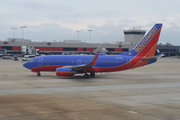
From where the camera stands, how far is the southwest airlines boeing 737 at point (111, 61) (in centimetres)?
3634

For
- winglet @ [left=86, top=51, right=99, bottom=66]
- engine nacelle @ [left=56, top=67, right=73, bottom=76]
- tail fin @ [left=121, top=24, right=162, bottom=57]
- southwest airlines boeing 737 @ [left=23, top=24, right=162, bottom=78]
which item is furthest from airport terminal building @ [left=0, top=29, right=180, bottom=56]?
engine nacelle @ [left=56, top=67, right=73, bottom=76]

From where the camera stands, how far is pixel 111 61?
36969 millimetres

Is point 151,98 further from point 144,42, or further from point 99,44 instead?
point 99,44

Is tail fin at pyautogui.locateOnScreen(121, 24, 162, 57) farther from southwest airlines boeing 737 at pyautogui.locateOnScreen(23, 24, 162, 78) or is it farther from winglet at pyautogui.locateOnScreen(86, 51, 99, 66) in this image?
winglet at pyautogui.locateOnScreen(86, 51, 99, 66)

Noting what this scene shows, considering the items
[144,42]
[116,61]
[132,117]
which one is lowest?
[132,117]

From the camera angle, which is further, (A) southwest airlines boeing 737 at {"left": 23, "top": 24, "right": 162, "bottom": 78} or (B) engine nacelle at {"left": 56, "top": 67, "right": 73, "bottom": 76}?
(A) southwest airlines boeing 737 at {"left": 23, "top": 24, "right": 162, "bottom": 78}

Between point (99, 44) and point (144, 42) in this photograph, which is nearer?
point (144, 42)

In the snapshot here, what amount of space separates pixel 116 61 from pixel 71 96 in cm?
1632

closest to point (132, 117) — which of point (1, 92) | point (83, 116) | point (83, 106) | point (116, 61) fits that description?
point (83, 116)

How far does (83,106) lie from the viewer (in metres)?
17.8

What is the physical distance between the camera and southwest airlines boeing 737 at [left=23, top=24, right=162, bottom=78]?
119 feet

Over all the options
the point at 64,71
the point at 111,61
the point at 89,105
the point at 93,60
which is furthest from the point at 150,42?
the point at 89,105

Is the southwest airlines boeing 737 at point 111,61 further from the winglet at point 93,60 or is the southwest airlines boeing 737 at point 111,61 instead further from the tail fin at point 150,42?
the winglet at point 93,60

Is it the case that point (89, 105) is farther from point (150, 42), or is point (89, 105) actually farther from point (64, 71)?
point (150, 42)
